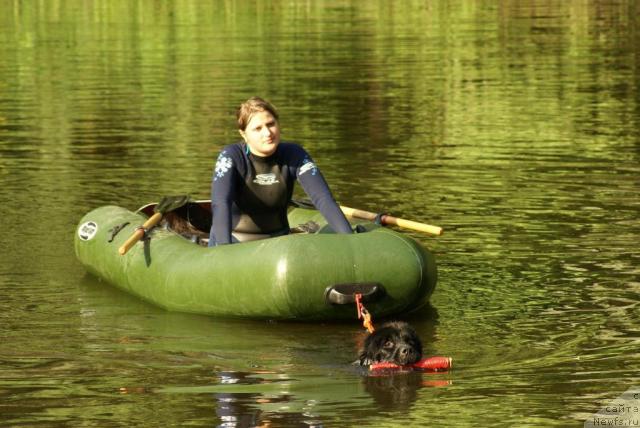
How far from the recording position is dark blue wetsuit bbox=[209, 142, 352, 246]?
10031 millimetres

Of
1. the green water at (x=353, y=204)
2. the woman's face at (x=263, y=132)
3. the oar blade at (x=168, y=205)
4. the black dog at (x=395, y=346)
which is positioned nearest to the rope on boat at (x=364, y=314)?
the green water at (x=353, y=204)

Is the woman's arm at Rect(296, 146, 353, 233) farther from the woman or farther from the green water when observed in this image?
the green water

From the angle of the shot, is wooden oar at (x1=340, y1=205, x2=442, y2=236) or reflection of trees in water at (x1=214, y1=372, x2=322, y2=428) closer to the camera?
reflection of trees in water at (x1=214, y1=372, x2=322, y2=428)

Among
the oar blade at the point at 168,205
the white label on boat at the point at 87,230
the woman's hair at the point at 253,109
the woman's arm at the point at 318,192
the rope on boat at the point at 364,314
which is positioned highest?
the woman's hair at the point at 253,109

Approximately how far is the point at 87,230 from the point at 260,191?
1781 mm

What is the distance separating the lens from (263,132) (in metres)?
9.96

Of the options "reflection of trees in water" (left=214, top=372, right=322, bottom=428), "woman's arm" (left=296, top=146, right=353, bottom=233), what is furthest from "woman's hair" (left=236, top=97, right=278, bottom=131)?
"reflection of trees in water" (left=214, top=372, right=322, bottom=428)

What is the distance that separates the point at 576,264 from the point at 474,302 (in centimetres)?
136

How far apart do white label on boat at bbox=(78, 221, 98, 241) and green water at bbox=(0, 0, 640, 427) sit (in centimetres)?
29

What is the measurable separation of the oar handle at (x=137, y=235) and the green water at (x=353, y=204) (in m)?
0.44

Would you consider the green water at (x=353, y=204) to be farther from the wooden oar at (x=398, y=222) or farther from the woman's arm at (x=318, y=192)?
the woman's arm at (x=318, y=192)

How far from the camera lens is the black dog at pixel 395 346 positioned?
831cm

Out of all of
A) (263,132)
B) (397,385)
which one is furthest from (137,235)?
(397,385)

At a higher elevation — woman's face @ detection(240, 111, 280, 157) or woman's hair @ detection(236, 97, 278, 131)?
woman's hair @ detection(236, 97, 278, 131)
